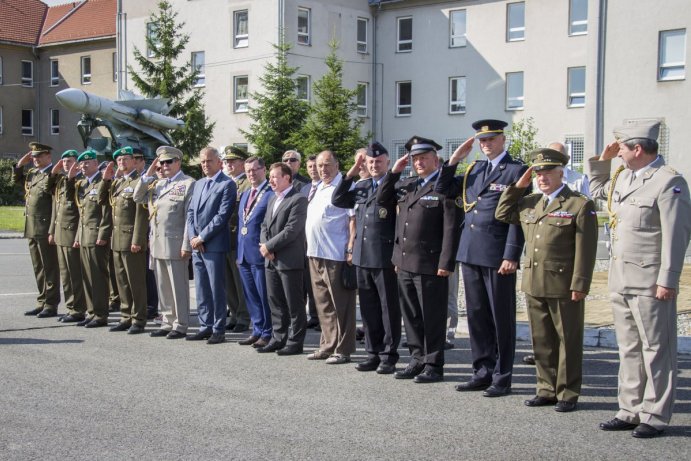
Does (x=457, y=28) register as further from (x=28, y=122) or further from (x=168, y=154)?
(x=168, y=154)

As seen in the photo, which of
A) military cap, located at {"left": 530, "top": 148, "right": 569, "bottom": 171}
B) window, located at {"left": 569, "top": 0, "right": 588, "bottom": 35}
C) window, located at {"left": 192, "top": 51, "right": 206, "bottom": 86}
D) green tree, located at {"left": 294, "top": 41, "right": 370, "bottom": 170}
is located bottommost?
military cap, located at {"left": 530, "top": 148, "right": 569, "bottom": 171}

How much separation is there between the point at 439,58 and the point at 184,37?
41.1ft

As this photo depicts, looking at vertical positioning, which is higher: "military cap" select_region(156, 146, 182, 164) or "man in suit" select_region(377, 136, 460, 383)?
"military cap" select_region(156, 146, 182, 164)

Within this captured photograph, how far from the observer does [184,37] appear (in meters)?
41.3

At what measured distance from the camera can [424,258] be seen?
25.2 ft

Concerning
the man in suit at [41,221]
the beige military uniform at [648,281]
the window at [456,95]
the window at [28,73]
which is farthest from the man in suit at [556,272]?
the window at [28,73]

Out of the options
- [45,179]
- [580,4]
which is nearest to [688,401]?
[45,179]

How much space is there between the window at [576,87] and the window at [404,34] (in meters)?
8.92

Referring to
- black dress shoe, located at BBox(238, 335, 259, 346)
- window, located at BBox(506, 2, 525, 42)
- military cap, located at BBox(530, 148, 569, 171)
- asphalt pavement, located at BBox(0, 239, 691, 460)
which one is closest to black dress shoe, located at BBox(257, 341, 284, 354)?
asphalt pavement, located at BBox(0, 239, 691, 460)

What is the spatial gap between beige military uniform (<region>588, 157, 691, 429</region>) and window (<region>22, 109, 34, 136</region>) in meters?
56.3

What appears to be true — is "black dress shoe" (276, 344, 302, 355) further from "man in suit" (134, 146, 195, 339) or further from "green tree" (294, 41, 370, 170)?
"green tree" (294, 41, 370, 170)

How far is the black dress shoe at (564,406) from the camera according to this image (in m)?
6.53

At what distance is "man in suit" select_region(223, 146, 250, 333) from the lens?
10.5 metres

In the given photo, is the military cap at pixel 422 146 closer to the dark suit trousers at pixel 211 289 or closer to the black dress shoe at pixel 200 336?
the dark suit trousers at pixel 211 289
